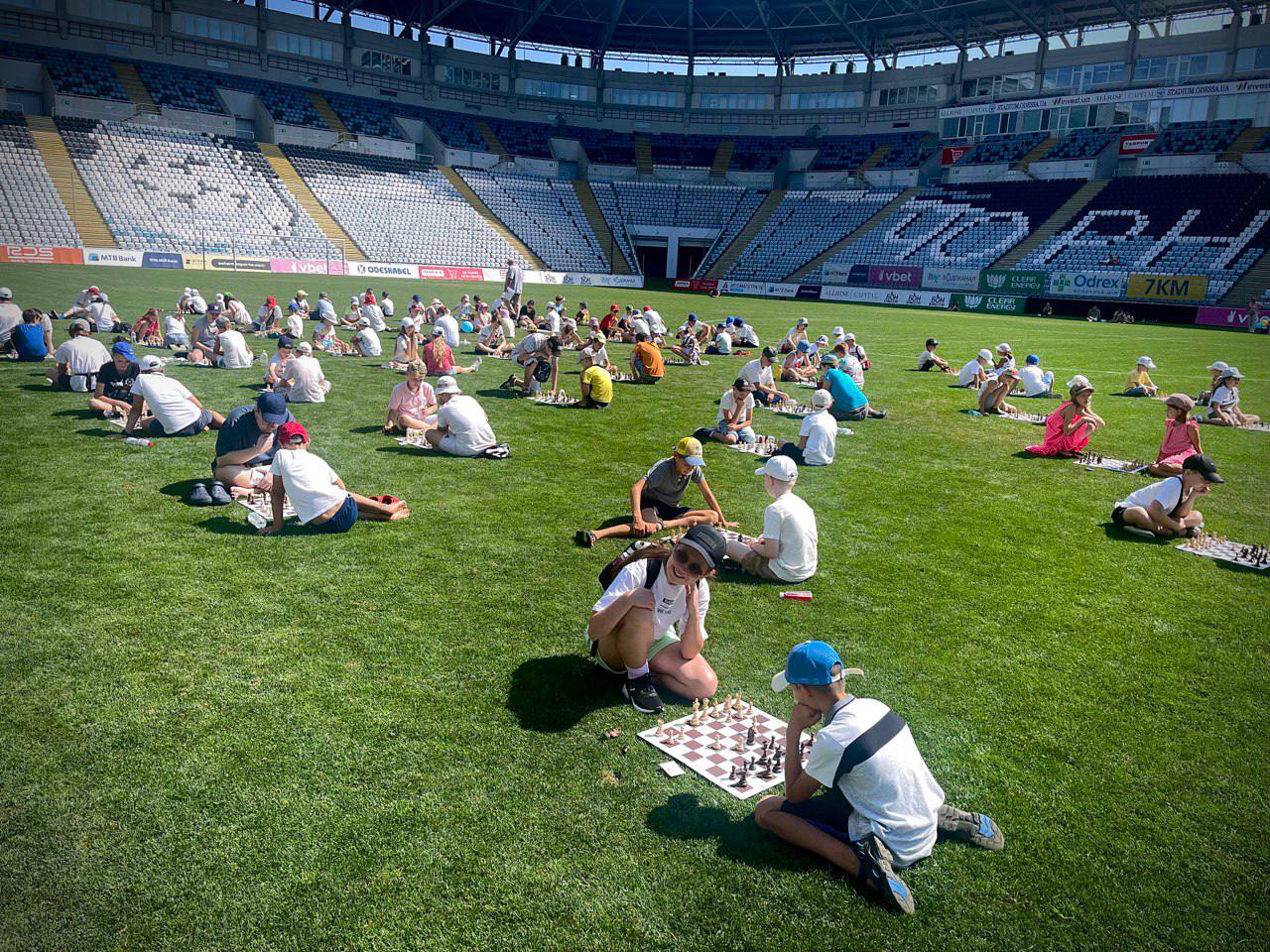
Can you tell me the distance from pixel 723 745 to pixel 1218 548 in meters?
7.85

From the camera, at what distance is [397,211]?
206 ft

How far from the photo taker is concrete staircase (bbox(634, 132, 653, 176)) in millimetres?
78750

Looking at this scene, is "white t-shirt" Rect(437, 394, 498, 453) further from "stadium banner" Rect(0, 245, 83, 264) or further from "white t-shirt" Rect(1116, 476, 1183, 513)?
"stadium banner" Rect(0, 245, 83, 264)

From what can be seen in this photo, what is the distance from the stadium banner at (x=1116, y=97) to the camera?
54.7 meters

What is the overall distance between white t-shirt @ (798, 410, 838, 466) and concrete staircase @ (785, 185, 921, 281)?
53.4 m

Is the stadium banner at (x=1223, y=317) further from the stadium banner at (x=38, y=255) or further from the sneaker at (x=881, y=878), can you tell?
the stadium banner at (x=38, y=255)

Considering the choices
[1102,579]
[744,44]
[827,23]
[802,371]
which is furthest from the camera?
[744,44]

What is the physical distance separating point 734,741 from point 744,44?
274 ft

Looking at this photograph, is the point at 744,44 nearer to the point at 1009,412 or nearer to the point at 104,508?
the point at 1009,412

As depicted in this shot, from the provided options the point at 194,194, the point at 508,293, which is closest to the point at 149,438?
the point at 508,293

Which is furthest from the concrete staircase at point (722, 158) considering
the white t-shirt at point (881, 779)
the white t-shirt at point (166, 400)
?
the white t-shirt at point (881, 779)

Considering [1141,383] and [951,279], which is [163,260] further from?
[951,279]

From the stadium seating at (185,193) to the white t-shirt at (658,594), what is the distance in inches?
2130

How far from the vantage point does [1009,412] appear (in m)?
18.5
